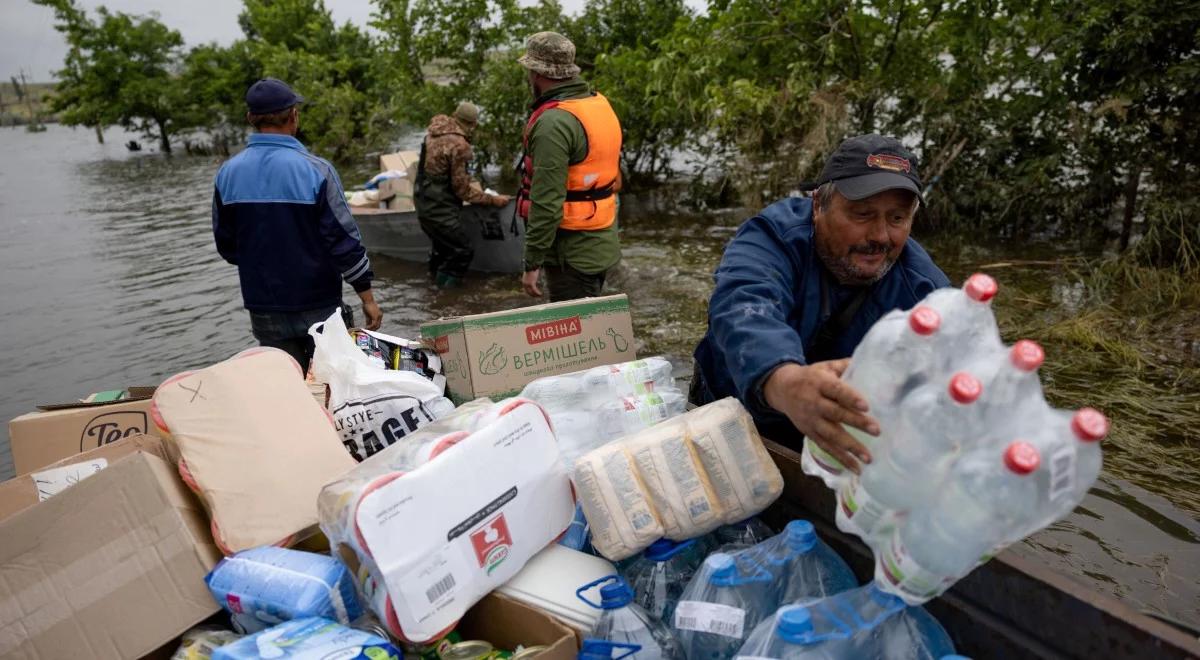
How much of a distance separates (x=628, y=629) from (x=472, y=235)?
7362 mm

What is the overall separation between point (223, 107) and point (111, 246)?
88.2ft

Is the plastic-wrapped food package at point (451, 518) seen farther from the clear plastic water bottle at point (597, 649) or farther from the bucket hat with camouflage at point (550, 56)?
the bucket hat with camouflage at point (550, 56)

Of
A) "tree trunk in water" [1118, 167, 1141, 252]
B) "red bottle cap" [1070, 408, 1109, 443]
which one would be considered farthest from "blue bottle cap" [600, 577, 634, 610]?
"tree trunk in water" [1118, 167, 1141, 252]

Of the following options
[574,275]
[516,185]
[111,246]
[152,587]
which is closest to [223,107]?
[111,246]

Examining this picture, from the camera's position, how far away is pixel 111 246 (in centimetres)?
1288

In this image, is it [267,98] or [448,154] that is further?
[448,154]

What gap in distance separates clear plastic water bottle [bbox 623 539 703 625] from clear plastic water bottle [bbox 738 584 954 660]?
386 millimetres

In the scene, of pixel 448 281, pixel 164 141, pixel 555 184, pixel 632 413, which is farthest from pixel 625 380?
pixel 164 141

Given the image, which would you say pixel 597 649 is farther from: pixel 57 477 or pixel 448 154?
pixel 448 154

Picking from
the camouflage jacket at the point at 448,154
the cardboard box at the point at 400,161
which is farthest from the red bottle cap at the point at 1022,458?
the cardboard box at the point at 400,161

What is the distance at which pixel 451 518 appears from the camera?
1.79 meters

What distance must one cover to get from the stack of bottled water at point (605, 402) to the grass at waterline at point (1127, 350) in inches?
118

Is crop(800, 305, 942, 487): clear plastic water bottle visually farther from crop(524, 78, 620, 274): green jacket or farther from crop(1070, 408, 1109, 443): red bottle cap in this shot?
crop(524, 78, 620, 274): green jacket

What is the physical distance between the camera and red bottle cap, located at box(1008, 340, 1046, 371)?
122 cm
